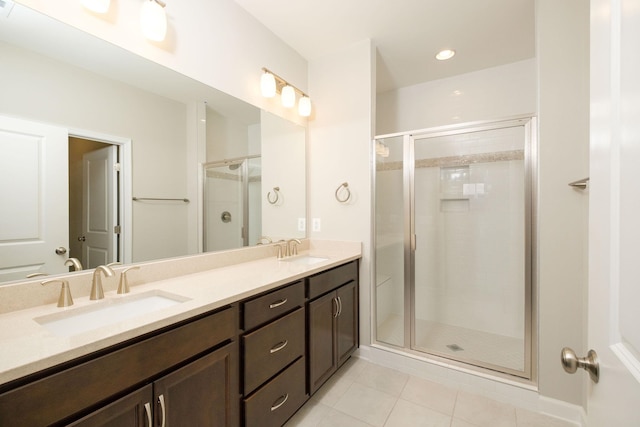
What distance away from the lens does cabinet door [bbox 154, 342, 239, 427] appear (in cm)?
92

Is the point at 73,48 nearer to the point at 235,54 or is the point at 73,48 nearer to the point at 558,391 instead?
A: the point at 235,54

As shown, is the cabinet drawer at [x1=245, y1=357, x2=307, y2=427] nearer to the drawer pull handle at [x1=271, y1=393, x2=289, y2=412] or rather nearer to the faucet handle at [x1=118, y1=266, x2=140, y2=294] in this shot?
the drawer pull handle at [x1=271, y1=393, x2=289, y2=412]

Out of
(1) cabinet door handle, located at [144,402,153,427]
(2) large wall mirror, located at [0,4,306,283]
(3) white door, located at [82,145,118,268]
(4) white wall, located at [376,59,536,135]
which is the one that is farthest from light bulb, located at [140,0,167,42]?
(4) white wall, located at [376,59,536,135]

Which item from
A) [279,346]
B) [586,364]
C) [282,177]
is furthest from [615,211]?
[282,177]

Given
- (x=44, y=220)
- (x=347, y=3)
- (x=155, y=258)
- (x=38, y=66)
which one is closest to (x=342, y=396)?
(x=155, y=258)

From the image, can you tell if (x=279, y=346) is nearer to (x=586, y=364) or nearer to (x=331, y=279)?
(x=331, y=279)

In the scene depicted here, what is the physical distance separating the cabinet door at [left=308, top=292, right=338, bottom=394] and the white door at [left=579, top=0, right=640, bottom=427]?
4.17 feet

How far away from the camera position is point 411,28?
2.08 meters

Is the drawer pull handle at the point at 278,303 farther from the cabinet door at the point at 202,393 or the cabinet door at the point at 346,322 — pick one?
the cabinet door at the point at 346,322

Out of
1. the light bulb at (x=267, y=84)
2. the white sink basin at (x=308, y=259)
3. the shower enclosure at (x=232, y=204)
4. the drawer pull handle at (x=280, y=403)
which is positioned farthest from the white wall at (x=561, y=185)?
the shower enclosure at (x=232, y=204)

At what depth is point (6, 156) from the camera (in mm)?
1039

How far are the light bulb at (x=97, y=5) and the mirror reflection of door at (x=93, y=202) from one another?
1.92 feet

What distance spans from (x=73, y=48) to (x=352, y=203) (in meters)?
1.89

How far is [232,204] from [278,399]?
48.8 inches
